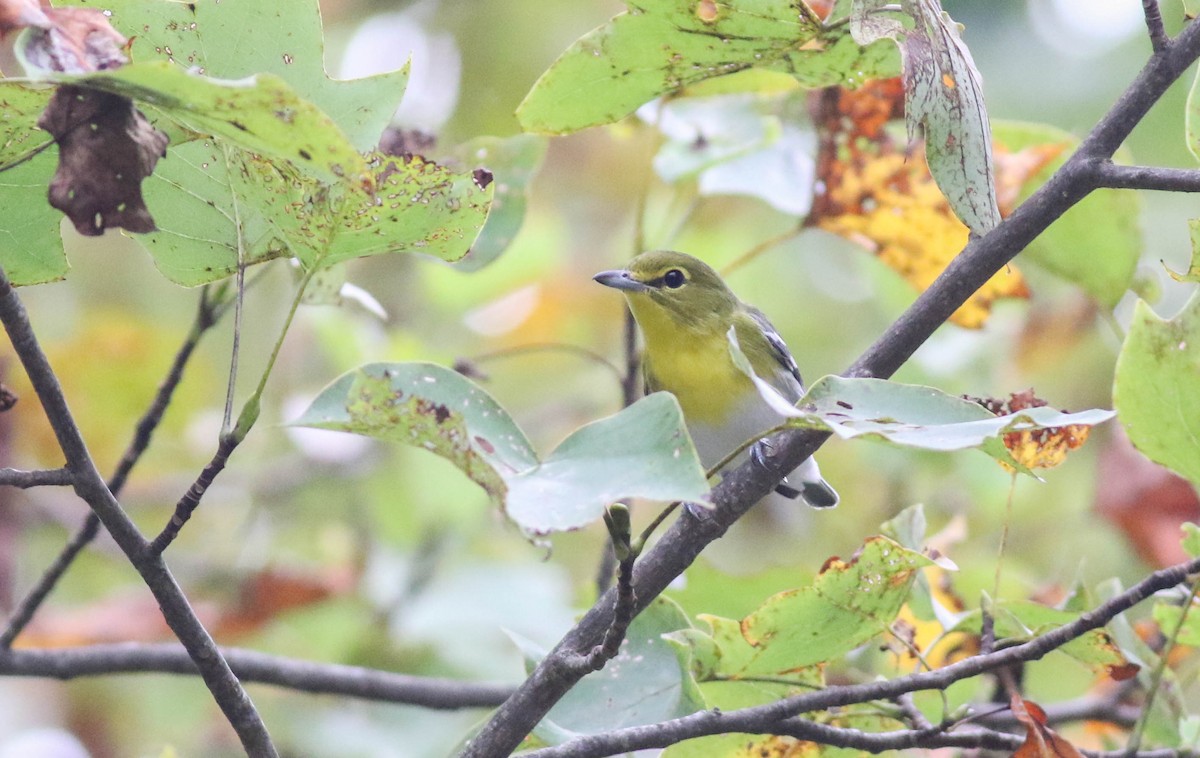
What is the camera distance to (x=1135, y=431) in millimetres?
1748

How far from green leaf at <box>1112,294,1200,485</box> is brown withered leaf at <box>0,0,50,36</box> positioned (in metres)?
1.46

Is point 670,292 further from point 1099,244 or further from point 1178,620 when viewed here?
point 1178,620

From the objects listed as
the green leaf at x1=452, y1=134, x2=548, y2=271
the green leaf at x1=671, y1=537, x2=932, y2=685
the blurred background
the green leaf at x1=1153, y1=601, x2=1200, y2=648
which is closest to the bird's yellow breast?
the blurred background

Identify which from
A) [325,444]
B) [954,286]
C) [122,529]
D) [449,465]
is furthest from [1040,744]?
[325,444]

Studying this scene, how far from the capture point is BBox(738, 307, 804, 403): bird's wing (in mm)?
3691

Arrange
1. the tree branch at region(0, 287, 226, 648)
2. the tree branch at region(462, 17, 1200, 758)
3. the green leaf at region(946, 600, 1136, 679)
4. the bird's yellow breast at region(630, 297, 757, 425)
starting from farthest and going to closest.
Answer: the bird's yellow breast at region(630, 297, 757, 425) < the tree branch at region(0, 287, 226, 648) < the green leaf at region(946, 600, 1136, 679) < the tree branch at region(462, 17, 1200, 758)

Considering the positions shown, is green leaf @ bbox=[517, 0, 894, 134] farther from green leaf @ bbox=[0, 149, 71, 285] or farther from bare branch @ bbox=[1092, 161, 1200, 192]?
green leaf @ bbox=[0, 149, 71, 285]

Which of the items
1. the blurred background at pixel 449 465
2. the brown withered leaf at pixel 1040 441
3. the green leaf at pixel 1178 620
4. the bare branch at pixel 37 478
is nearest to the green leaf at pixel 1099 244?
the blurred background at pixel 449 465

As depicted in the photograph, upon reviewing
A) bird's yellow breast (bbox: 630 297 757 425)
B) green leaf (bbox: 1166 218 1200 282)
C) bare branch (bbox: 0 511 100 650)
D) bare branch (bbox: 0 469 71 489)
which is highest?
bare branch (bbox: 0 469 71 489)

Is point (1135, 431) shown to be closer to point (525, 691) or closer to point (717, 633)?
point (717, 633)

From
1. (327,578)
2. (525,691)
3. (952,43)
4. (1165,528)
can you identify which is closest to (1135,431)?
(952,43)

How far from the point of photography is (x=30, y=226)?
1.68 metres

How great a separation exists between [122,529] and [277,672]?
1355 mm

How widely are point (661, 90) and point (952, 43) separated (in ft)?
1.61
